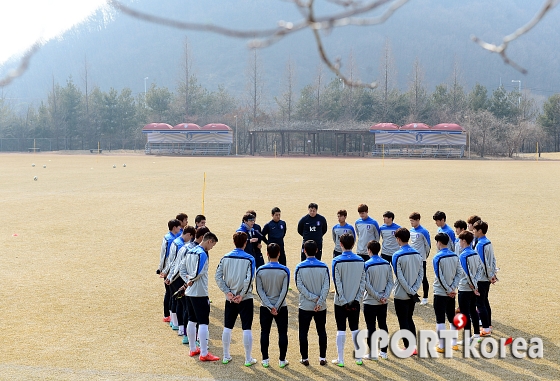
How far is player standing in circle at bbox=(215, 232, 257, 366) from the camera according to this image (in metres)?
7.23

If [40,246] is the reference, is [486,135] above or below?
above

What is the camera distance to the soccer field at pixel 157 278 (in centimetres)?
725

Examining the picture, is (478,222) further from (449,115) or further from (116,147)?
(116,147)

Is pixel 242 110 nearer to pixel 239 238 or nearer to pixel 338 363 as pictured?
pixel 239 238

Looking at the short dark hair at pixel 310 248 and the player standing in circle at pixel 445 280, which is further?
the player standing in circle at pixel 445 280

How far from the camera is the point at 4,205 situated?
23.4 m

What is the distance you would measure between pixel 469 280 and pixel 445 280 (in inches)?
15.9

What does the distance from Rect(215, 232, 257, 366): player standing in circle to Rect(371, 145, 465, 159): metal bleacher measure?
64.4 metres

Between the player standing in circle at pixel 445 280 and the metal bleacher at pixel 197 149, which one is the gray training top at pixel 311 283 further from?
the metal bleacher at pixel 197 149

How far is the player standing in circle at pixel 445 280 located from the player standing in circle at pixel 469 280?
0.47 ft

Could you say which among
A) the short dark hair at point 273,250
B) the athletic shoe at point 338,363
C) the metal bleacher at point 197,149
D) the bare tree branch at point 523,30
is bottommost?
the athletic shoe at point 338,363

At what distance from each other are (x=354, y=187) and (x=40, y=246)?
18.0 m

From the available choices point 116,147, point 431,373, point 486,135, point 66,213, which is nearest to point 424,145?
point 486,135

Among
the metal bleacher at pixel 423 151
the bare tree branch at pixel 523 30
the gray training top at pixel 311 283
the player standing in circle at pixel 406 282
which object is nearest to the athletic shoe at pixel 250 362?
the gray training top at pixel 311 283
